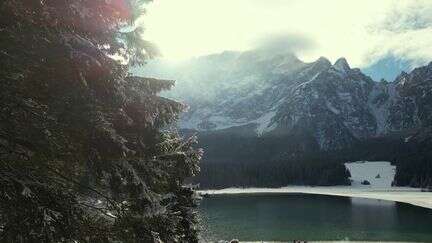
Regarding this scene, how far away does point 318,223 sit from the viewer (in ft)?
366

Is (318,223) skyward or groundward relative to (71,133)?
groundward

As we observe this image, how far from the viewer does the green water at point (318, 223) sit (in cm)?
9294

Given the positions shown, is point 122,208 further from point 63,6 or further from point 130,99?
point 63,6

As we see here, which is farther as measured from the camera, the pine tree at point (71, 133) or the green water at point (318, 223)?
the green water at point (318, 223)

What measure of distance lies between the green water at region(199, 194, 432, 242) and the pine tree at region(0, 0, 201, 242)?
76466 mm

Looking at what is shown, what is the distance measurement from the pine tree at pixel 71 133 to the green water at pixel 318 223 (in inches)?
3010

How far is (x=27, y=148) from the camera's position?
29.0ft

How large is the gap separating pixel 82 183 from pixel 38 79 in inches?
88.5

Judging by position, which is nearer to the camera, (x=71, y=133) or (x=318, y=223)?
(x=71, y=133)

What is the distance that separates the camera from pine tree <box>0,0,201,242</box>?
827 cm

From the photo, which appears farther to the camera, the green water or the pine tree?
the green water

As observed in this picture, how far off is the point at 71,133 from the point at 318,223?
106964mm

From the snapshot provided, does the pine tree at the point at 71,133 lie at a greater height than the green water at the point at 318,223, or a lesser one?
greater

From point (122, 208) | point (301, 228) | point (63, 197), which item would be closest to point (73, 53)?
point (63, 197)
